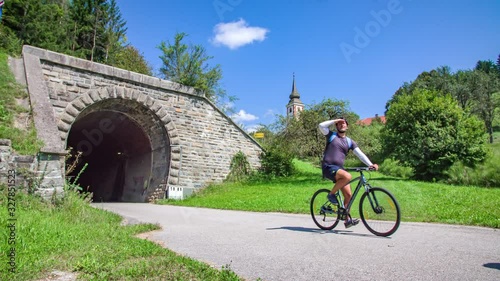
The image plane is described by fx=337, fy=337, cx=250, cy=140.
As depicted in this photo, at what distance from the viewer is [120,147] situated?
19.6 metres

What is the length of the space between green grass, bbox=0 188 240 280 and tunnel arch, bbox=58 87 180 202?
878cm

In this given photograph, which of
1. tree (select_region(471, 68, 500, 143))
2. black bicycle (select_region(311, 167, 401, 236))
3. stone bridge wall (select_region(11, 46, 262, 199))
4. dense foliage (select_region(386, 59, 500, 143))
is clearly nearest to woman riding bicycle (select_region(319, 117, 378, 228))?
black bicycle (select_region(311, 167, 401, 236))

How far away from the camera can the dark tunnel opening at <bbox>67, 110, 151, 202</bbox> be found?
1712 centimetres

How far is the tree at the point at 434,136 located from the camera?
18062mm

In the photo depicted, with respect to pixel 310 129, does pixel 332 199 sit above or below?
below

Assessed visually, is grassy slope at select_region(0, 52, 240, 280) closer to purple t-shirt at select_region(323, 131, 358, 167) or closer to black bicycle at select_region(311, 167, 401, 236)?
black bicycle at select_region(311, 167, 401, 236)

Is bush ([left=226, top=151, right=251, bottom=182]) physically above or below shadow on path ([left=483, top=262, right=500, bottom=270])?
above

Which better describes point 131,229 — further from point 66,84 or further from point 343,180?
point 66,84

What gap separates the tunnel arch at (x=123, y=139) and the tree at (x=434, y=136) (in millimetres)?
13391

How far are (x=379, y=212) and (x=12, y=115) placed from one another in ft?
33.5

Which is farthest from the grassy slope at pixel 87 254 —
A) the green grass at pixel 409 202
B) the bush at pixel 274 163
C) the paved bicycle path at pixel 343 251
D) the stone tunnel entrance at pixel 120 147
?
the bush at pixel 274 163

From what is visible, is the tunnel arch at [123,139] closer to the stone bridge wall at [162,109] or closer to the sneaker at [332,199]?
the stone bridge wall at [162,109]

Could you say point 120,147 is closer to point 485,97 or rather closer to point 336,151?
point 336,151

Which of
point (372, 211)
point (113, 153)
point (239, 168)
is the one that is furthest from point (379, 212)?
point (113, 153)
